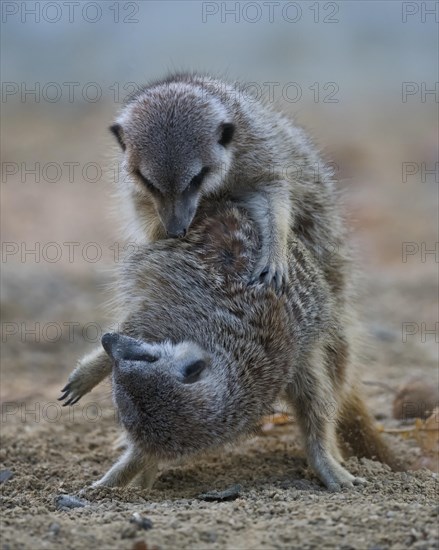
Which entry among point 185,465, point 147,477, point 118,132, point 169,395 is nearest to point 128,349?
point 169,395

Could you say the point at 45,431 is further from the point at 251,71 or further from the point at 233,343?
the point at 251,71

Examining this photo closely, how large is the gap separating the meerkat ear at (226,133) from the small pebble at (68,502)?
2.10 m

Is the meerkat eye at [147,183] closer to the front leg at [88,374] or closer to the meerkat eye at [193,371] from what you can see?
the front leg at [88,374]

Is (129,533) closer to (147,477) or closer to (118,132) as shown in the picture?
(147,477)

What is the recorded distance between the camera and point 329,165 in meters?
6.11

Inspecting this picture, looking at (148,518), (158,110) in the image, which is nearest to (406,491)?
(148,518)

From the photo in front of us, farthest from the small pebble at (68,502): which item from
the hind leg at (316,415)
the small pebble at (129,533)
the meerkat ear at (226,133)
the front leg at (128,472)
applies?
the meerkat ear at (226,133)

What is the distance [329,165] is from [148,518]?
3.21 meters

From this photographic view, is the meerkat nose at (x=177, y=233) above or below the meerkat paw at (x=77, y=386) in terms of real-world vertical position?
above

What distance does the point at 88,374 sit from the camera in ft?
15.9

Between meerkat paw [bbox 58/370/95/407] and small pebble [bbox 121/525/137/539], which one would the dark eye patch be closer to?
meerkat paw [bbox 58/370/95/407]

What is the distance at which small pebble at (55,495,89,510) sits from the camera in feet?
13.2

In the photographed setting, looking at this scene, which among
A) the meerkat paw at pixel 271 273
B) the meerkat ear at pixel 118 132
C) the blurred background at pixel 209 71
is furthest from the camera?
the blurred background at pixel 209 71

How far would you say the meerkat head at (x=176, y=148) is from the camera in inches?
192
